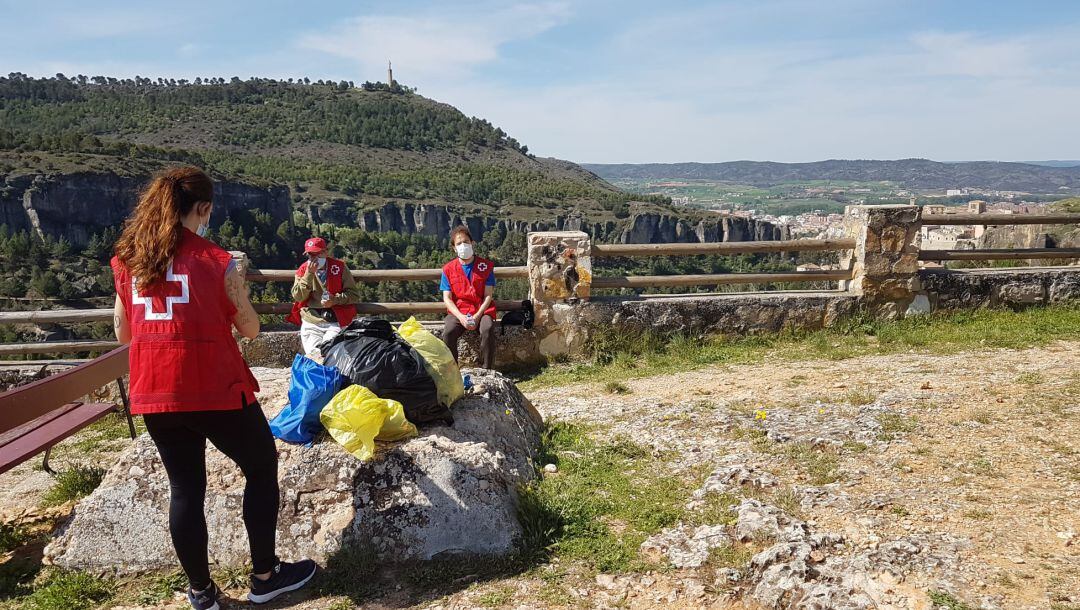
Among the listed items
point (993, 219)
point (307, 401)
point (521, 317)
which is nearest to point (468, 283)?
point (521, 317)

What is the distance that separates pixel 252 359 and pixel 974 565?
606cm

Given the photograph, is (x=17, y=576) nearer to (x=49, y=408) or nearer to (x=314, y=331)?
(x=49, y=408)

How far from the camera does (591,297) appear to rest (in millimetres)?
7074

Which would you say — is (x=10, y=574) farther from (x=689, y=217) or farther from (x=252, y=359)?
(x=689, y=217)

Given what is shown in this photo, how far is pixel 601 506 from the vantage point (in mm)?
3602

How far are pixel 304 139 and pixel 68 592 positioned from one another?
128m

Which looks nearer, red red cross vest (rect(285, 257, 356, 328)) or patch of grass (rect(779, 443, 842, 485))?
patch of grass (rect(779, 443, 842, 485))

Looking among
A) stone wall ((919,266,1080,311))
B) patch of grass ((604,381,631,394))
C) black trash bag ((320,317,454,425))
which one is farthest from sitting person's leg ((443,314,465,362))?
stone wall ((919,266,1080,311))

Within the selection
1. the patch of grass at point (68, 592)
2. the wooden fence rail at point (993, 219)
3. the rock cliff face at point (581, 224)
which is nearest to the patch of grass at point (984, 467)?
the wooden fence rail at point (993, 219)

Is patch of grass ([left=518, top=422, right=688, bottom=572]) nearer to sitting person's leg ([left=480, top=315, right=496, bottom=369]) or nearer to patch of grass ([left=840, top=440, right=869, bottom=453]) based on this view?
patch of grass ([left=840, top=440, right=869, bottom=453])

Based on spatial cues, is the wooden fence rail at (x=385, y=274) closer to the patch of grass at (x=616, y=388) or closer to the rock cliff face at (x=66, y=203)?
the patch of grass at (x=616, y=388)

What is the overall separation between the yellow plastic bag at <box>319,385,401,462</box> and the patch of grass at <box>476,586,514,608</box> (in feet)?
2.69

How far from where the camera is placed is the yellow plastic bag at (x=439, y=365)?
3711mm

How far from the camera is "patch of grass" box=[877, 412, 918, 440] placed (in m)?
4.30
